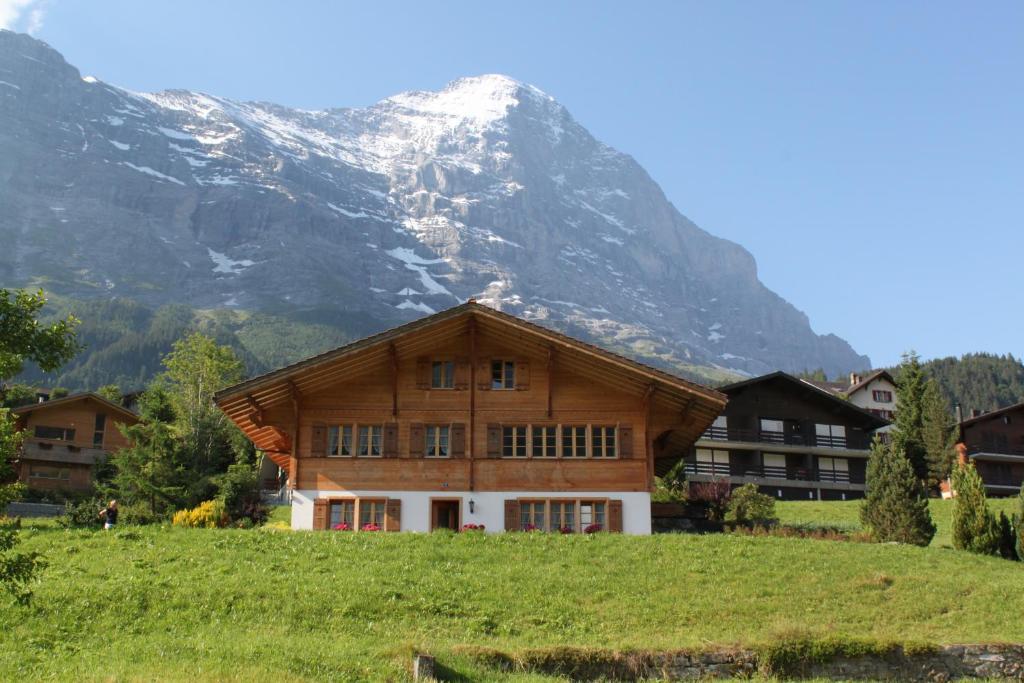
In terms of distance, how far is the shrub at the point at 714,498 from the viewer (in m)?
40.4

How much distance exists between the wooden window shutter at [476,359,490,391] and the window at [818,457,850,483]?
49973 mm

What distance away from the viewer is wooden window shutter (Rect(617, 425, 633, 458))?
119ft

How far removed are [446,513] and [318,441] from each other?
16.9ft

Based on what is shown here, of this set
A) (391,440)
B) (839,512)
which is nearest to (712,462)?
(839,512)

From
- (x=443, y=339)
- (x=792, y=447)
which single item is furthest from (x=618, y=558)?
(x=792, y=447)

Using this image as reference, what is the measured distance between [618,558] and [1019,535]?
13172 millimetres

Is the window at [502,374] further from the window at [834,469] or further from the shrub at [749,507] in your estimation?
the window at [834,469]

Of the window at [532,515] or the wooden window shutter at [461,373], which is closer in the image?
the window at [532,515]

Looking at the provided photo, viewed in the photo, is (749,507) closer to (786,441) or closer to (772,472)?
(786,441)

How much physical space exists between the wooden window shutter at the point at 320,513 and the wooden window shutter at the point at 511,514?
20.2 feet

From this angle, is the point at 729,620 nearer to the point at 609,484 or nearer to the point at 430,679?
the point at 430,679

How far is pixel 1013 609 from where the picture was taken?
24859 mm

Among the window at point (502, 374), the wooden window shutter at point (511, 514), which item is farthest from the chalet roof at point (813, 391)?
the wooden window shutter at point (511, 514)

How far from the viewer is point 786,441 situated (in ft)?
254
